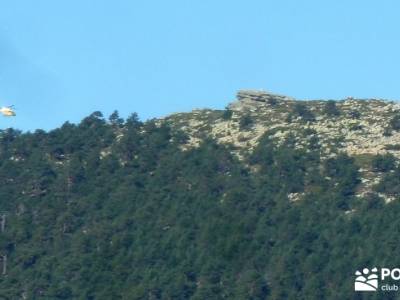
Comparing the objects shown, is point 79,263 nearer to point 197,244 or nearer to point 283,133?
point 197,244

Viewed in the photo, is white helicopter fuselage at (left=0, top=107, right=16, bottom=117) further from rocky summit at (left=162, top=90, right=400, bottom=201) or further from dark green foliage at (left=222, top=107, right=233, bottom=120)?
dark green foliage at (left=222, top=107, right=233, bottom=120)

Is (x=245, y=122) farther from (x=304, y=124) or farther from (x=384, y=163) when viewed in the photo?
(x=384, y=163)

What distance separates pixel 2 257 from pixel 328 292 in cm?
3125

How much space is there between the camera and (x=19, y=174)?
452ft

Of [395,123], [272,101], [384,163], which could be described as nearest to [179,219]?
[384,163]

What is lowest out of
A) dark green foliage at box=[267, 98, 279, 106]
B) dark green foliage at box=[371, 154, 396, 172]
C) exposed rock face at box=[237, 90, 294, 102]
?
dark green foliage at box=[371, 154, 396, 172]

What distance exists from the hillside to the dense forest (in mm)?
146

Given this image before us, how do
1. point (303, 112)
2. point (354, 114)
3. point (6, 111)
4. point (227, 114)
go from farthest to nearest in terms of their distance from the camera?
1. point (227, 114)
2. point (303, 112)
3. point (354, 114)
4. point (6, 111)

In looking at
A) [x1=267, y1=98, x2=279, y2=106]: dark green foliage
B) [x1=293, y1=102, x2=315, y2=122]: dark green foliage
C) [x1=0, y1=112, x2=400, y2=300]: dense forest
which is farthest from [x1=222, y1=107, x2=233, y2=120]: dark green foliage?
[x1=0, y1=112, x2=400, y2=300]: dense forest

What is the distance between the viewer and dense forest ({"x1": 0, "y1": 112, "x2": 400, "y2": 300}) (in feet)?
347

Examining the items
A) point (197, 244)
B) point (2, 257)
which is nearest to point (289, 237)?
point (197, 244)

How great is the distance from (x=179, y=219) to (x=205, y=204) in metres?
3.28

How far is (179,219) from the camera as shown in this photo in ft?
393

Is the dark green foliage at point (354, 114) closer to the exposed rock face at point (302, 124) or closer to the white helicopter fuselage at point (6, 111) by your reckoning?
the exposed rock face at point (302, 124)
